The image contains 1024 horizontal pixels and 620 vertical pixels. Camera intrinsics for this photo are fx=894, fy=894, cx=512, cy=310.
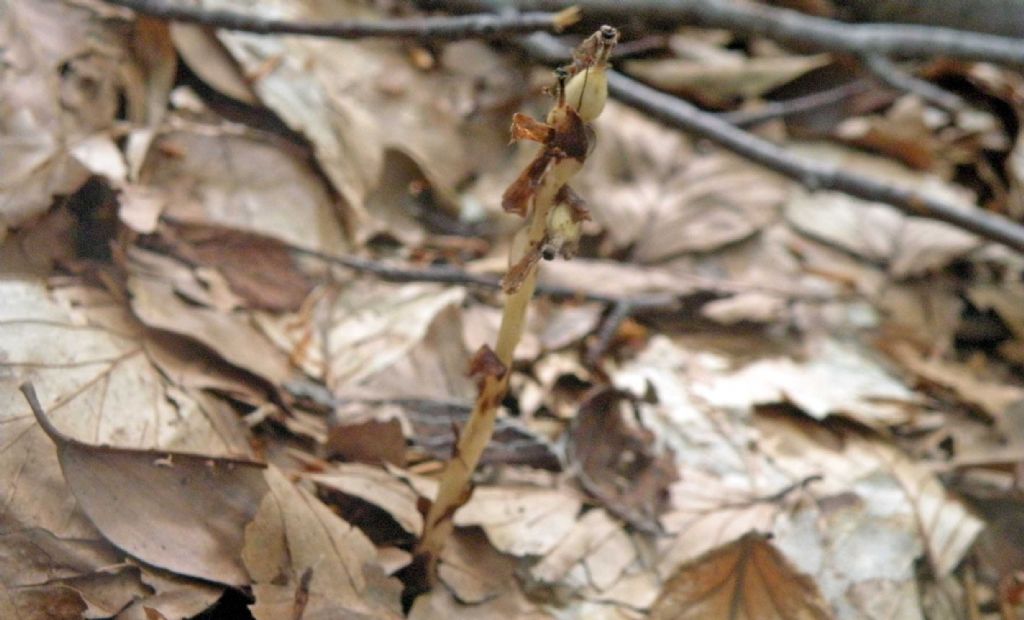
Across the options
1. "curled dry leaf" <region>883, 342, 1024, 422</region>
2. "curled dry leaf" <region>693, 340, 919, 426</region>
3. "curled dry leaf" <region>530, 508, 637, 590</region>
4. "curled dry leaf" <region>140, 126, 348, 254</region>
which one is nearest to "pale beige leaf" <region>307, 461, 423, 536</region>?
"curled dry leaf" <region>530, 508, 637, 590</region>

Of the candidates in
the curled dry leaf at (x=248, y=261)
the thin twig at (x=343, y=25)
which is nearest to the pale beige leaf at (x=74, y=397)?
the curled dry leaf at (x=248, y=261)

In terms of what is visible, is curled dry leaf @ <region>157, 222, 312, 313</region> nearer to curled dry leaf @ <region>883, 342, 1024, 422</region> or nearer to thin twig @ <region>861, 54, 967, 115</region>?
curled dry leaf @ <region>883, 342, 1024, 422</region>

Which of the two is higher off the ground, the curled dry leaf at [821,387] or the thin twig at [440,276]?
the thin twig at [440,276]

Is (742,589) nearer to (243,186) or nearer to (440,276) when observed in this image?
(440,276)

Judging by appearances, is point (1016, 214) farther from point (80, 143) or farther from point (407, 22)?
point (80, 143)

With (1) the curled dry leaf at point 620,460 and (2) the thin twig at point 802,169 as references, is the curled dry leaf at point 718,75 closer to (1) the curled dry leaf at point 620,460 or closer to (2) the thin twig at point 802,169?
(2) the thin twig at point 802,169

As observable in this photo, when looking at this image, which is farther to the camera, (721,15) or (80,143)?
(721,15)

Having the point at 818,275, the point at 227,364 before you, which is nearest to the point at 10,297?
the point at 227,364
